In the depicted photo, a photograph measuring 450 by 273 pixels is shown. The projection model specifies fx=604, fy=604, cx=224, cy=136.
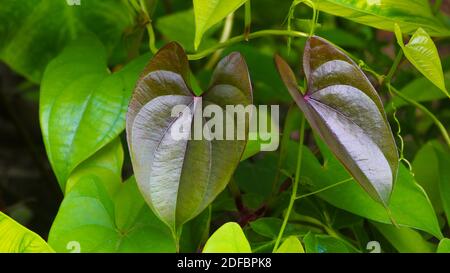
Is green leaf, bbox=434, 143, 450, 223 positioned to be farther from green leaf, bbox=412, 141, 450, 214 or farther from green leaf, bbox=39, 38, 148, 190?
green leaf, bbox=39, 38, 148, 190

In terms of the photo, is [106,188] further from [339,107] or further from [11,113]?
[11,113]

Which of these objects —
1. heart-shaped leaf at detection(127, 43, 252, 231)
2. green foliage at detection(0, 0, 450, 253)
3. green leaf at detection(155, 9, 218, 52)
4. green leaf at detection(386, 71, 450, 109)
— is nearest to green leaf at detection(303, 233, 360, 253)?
green foliage at detection(0, 0, 450, 253)

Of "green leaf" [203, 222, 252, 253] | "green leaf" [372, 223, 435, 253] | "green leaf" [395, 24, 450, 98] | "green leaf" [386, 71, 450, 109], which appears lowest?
"green leaf" [372, 223, 435, 253]

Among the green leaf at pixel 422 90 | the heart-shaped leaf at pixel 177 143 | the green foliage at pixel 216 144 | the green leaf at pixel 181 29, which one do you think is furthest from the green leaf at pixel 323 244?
the green leaf at pixel 181 29

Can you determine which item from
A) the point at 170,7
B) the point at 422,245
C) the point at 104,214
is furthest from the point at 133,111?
the point at 170,7

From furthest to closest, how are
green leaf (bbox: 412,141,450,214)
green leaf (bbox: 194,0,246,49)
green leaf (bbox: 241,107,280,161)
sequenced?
green leaf (bbox: 412,141,450,214) → green leaf (bbox: 241,107,280,161) → green leaf (bbox: 194,0,246,49)

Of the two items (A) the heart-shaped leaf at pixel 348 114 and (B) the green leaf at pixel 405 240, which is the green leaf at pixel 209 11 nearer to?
(A) the heart-shaped leaf at pixel 348 114

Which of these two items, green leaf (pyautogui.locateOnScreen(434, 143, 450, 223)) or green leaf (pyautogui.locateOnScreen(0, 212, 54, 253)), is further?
green leaf (pyautogui.locateOnScreen(434, 143, 450, 223))
